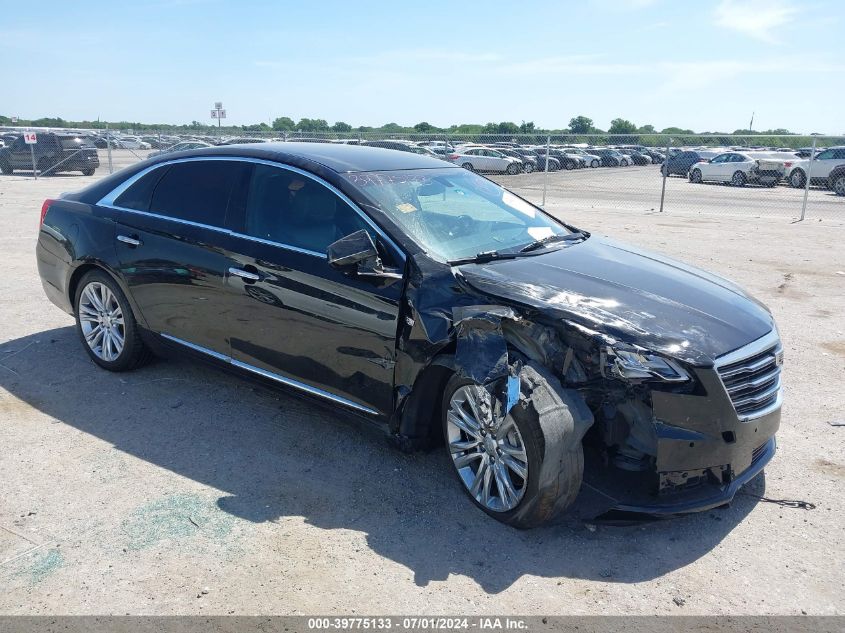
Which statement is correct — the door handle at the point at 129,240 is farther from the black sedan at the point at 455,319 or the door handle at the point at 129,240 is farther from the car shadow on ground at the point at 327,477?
the car shadow on ground at the point at 327,477

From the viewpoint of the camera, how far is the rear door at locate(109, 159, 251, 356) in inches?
180

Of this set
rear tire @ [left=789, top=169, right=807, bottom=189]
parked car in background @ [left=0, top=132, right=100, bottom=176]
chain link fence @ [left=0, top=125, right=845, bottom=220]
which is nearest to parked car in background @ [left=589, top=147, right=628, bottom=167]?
chain link fence @ [left=0, top=125, right=845, bottom=220]

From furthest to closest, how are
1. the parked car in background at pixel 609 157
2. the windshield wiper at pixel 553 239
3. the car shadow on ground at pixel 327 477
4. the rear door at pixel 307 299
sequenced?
the parked car in background at pixel 609 157 < the windshield wiper at pixel 553 239 < the rear door at pixel 307 299 < the car shadow on ground at pixel 327 477

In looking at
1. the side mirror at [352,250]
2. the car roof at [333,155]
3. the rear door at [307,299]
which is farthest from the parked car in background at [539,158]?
the side mirror at [352,250]

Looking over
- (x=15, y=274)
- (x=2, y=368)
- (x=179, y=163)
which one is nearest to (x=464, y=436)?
(x=179, y=163)

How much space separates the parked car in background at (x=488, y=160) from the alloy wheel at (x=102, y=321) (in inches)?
1103

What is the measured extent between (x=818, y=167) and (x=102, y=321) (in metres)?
26.1

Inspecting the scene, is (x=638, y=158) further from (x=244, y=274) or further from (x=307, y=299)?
(x=307, y=299)

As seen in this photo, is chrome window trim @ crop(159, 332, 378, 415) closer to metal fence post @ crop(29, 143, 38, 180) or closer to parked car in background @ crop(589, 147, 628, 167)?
metal fence post @ crop(29, 143, 38, 180)

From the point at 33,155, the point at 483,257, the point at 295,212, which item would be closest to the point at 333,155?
the point at 295,212

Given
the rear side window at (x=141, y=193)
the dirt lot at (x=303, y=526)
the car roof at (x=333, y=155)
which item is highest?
the car roof at (x=333, y=155)

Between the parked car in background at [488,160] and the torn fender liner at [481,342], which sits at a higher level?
the torn fender liner at [481,342]

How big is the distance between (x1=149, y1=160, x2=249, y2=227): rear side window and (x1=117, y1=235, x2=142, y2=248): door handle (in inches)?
9.3

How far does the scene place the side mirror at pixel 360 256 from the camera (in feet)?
12.1
